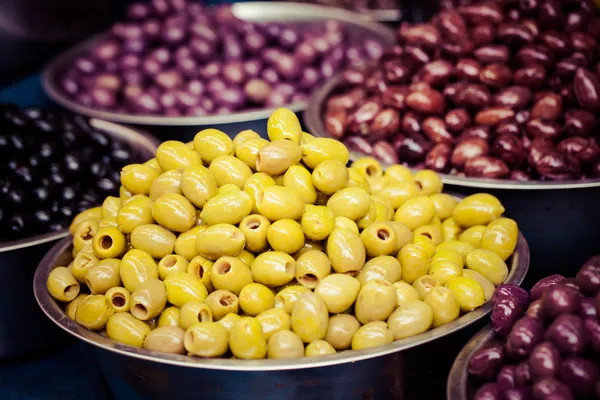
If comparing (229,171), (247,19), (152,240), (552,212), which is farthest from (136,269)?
(247,19)

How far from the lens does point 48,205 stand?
204cm

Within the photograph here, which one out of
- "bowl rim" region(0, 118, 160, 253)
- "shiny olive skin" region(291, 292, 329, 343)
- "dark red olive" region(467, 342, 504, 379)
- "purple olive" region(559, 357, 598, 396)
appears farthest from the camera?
"bowl rim" region(0, 118, 160, 253)

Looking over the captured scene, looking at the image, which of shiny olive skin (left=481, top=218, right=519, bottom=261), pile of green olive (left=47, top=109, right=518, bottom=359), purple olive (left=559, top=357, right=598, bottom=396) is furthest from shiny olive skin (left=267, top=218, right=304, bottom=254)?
purple olive (left=559, top=357, right=598, bottom=396)

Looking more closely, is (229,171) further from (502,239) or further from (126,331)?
(502,239)

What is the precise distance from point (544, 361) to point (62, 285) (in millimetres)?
1037

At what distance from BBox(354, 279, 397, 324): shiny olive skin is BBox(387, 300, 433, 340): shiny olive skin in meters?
0.02

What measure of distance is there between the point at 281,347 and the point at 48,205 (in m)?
1.14

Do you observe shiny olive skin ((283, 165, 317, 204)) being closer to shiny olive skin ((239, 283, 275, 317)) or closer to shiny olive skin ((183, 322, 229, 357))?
shiny olive skin ((239, 283, 275, 317))

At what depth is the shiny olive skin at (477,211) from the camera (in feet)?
5.41

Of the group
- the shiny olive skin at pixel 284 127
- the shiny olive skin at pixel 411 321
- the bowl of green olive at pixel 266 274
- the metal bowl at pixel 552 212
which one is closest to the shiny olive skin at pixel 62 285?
the bowl of green olive at pixel 266 274

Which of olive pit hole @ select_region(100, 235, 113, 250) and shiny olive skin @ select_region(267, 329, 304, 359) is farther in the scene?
olive pit hole @ select_region(100, 235, 113, 250)

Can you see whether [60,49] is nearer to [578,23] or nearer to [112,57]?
[112,57]

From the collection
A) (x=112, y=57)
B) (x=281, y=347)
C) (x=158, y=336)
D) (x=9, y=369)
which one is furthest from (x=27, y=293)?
(x=112, y=57)

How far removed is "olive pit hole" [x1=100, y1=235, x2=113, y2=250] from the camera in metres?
1.50
